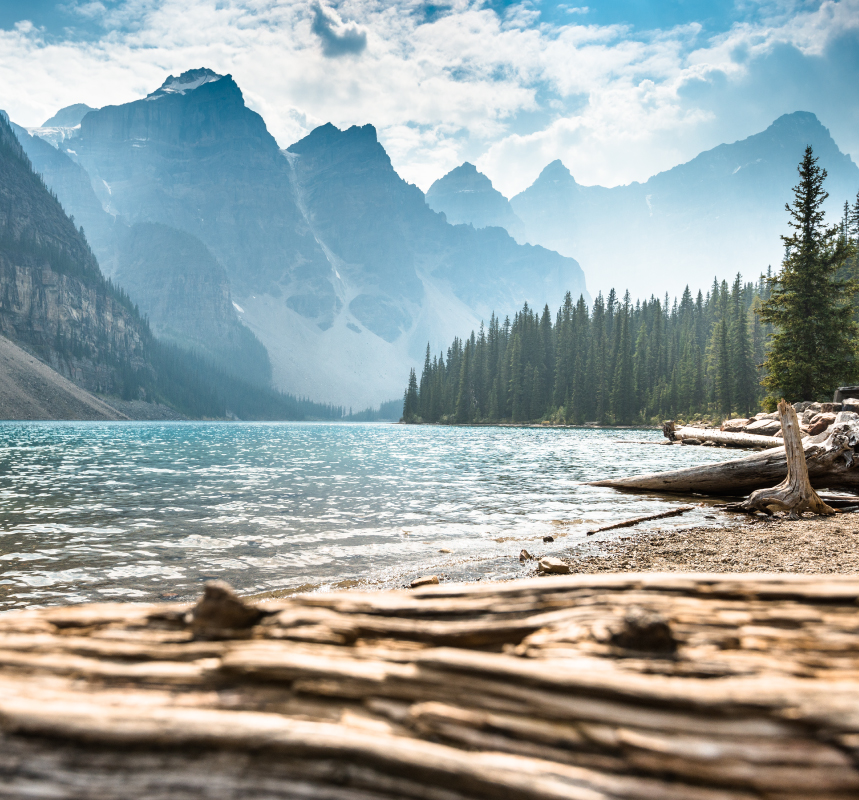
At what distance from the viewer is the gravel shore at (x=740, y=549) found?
7359 millimetres

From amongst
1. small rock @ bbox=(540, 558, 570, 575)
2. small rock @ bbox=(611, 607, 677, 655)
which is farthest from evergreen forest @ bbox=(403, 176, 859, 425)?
small rock @ bbox=(611, 607, 677, 655)

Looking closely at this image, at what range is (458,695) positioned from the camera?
6.34ft

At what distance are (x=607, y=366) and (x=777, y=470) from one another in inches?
3603

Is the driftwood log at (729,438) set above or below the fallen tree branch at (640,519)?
above

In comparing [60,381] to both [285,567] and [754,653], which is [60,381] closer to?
[285,567]

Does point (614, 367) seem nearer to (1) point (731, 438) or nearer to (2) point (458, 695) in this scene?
(1) point (731, 438)

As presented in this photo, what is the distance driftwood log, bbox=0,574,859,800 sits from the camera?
1623mm

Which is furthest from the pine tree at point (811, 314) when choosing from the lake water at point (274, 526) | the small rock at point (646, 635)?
the small rock at point (646, 635)

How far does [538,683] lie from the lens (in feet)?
6.10

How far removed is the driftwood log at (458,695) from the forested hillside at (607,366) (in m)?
81.7

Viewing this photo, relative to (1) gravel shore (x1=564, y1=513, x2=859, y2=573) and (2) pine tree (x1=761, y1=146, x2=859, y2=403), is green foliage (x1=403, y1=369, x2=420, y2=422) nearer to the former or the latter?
(2) pine tree (x1=761, y1=146, x2=859, y2=403)

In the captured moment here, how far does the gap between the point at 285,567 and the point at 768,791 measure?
26.3 feet

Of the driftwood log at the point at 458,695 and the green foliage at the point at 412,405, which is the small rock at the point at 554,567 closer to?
the driftwood log at the point at 458,695

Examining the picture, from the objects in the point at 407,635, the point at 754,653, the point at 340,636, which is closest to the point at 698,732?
the point at 754,653
